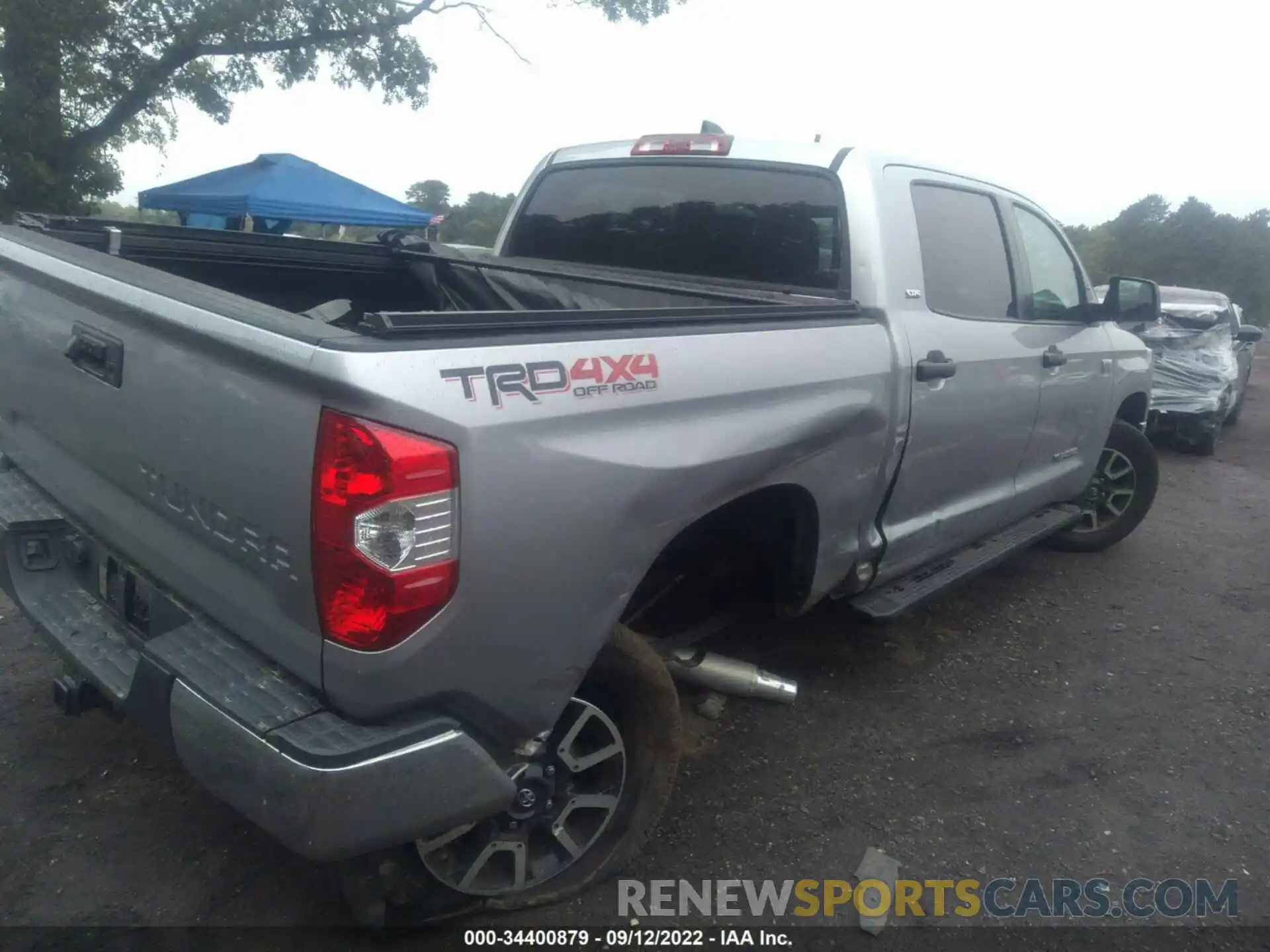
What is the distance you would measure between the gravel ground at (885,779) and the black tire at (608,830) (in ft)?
0.37

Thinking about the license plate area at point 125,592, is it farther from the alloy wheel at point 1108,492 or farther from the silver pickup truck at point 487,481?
the alloy wheel at point 1108,492

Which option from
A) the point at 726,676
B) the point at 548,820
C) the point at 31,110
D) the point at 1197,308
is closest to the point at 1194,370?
the point at 1197,308

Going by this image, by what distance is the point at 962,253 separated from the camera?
3875 millimetres

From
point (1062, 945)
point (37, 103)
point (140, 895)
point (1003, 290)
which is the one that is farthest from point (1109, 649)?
point (37, 103)

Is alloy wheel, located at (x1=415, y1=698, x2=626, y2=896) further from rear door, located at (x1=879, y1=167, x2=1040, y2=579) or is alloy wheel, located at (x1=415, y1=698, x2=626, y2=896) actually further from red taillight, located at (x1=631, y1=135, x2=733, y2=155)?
red taillight, located at (x1=631, y1=135, x2=733, y2=155)

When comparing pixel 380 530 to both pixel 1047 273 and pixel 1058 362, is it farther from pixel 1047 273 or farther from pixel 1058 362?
pixel 1047 273

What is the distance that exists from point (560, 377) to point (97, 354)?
112 centimetres

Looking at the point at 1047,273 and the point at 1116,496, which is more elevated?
the point at 1047,273

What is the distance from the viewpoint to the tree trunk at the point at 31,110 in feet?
40.8

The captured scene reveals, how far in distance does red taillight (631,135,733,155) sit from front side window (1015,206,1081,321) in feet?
4.89

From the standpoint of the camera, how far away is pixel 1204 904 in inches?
112

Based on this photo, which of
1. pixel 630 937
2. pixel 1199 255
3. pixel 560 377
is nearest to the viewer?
pixel 560 377

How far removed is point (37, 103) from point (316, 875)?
1395 cm

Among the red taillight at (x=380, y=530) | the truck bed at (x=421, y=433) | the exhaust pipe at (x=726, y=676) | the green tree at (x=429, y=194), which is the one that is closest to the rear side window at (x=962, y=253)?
the truck bed at (x=421, y=433)
